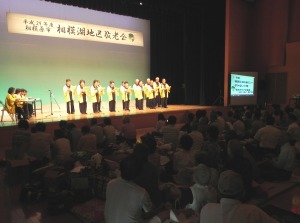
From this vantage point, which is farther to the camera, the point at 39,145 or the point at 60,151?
the point at 39,145

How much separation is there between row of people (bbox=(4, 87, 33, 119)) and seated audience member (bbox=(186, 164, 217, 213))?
223 inches

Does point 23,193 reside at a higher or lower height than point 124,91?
lower

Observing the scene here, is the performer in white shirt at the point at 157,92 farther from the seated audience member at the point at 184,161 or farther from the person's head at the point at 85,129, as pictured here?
the seated audience member at the point at 184,161

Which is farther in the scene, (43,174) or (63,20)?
(63,20)

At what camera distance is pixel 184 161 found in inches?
129

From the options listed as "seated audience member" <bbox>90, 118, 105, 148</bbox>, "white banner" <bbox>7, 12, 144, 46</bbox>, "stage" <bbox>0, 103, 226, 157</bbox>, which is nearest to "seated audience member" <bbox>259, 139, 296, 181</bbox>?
"seated audience member" <bbox>90, 118, 105, 148</bbox>

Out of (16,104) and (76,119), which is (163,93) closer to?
(76,119)

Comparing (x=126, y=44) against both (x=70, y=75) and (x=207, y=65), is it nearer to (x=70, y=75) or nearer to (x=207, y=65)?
(x=70, y=75)

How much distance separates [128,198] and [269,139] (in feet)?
10.3

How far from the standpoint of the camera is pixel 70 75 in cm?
921

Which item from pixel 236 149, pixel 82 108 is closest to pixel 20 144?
pixel 236 149

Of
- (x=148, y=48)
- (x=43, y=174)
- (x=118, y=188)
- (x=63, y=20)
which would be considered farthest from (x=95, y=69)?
(x=118, y=188)

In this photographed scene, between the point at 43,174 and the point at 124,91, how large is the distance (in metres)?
5.83

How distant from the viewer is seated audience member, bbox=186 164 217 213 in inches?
92.4
